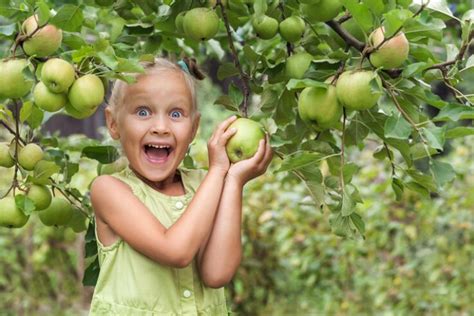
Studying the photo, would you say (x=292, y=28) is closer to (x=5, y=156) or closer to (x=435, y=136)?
(x=435, y=136)

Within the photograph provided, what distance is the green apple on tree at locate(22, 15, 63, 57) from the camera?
4.66ft

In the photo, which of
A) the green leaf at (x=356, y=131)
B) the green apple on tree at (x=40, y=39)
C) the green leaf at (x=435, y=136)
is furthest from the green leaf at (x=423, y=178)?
the green apple on tree at (x=40, y=39)

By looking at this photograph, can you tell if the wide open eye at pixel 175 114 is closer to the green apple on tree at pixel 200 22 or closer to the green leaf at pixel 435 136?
the green apple on tree at pixel 200 22

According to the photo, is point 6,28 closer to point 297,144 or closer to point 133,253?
point 133,253

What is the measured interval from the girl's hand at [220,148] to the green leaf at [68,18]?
321 mm

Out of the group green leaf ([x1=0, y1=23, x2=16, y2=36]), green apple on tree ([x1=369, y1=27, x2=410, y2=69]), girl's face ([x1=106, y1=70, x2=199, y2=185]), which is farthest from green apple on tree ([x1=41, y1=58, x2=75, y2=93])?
green apple on tree ([x1=369, y1=27, x2=410, y2=69])

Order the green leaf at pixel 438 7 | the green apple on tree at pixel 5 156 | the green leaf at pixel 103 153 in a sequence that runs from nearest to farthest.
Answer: the green leaf at pixel 438 7 < the green apple on tree at pixel 5 156 < the green leaf at pixel 103 153

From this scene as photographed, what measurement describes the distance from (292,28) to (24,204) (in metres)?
0.63

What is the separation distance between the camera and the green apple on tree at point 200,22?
1.62 m

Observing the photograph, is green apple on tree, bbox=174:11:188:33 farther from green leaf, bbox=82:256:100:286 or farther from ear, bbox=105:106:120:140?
green leaf, bbox=82:256:100:286

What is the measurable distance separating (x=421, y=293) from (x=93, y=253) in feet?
7.99

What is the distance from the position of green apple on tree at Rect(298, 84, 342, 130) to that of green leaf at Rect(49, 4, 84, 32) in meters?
0.42

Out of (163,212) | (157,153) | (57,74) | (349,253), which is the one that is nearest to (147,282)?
(163,212)

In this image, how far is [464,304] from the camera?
12.6 feet
